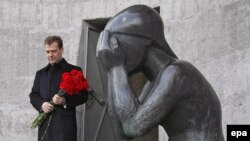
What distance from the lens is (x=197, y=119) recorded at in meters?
3.07

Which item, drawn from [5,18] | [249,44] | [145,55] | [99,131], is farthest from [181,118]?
[5,18]

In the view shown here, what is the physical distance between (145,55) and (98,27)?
4189 mm

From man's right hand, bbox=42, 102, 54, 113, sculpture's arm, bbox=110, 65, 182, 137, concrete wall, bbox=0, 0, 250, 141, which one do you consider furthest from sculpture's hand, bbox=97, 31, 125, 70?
concrete wall, bbox=0, 0, 250, 141

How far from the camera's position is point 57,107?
5062 millimetres

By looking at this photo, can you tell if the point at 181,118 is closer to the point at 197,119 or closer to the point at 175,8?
the point at 197,119

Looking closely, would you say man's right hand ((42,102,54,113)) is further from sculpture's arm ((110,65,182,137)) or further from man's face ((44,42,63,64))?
sculpture's arm ((110,65,182,137))

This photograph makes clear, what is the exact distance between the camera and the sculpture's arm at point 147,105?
2.99 meters

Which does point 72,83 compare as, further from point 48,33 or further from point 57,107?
point 48,33

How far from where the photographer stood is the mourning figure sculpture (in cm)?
301

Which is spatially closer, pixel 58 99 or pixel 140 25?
pixel 140 25

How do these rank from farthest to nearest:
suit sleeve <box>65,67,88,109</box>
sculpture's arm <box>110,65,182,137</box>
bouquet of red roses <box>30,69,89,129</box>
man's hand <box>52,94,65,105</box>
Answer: suit sleeve <box>65,67,88,109</box>, man's hand <box>52,94,65,105</box>, bouquet of red roses <box>30,69,89,129</box>, sculpture's arm <box>110,65,182,137</box>

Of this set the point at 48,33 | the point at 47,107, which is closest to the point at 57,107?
the point at 47,107

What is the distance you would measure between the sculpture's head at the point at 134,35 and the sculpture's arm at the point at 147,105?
0.50ft

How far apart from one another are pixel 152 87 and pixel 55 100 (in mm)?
1924
